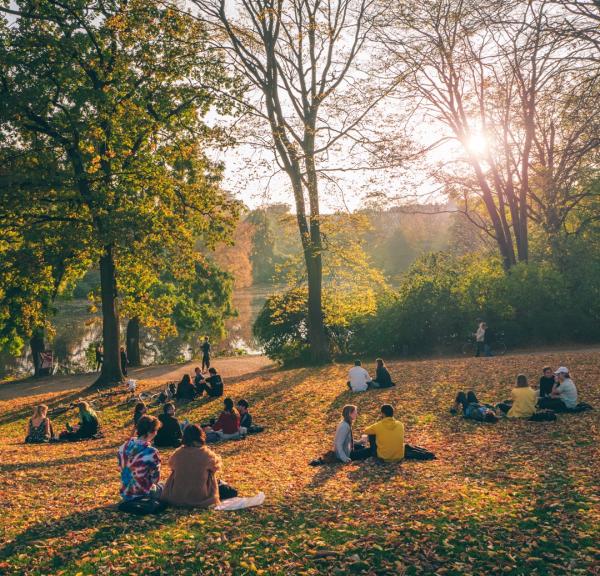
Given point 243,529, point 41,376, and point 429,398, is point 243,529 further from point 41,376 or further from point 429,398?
point 41,376

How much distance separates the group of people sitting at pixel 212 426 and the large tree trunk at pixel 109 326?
1006 centimetres

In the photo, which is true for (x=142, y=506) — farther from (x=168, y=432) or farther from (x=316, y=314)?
(x=316, y=314)

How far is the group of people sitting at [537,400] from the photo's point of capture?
543 inches

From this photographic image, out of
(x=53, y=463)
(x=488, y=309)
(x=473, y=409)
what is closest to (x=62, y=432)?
(x=53, y=463)

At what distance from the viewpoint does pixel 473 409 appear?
47.2ft

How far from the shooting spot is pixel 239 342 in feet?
164

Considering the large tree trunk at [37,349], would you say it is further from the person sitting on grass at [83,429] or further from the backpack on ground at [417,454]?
the backpack on ground at [417,454]

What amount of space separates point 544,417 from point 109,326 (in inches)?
697

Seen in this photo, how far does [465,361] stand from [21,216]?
18.4 meters

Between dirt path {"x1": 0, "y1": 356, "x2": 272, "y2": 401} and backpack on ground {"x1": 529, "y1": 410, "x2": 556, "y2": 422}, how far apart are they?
16.0m

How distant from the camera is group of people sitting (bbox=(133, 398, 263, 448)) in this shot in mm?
13594

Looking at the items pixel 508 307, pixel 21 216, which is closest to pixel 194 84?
pixel 21 216

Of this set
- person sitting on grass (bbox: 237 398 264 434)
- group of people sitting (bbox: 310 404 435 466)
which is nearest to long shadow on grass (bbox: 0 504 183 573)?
group of people sitting (bbox: 310 404 435 466)

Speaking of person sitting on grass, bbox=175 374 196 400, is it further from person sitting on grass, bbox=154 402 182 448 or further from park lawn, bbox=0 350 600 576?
person sitting on grass, bbox=154 402 182 448
